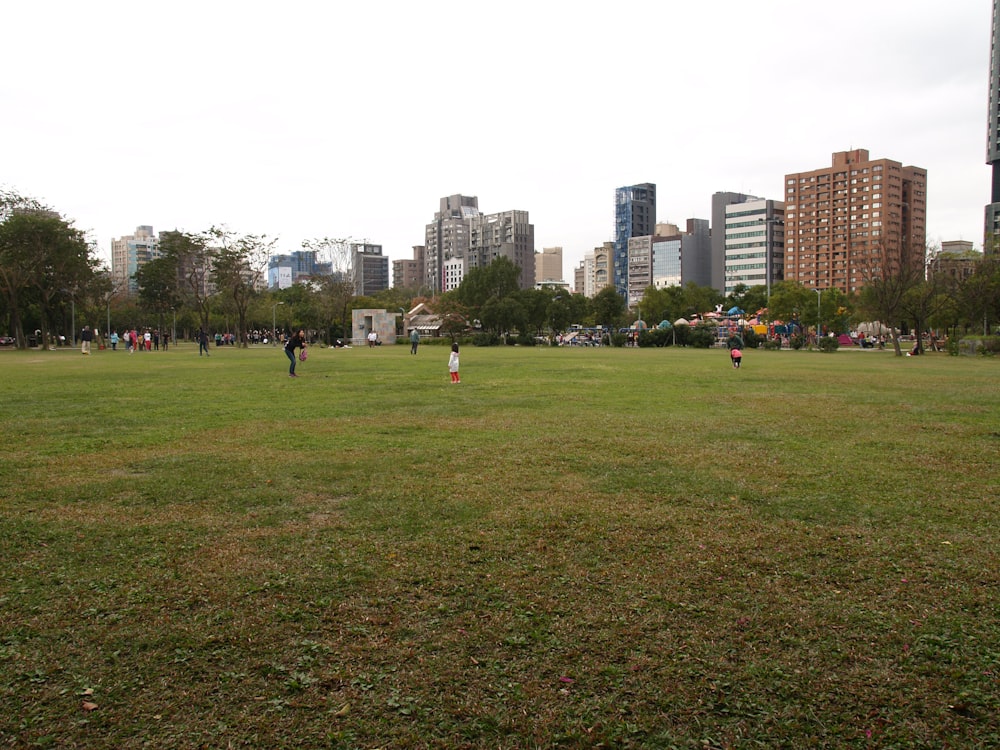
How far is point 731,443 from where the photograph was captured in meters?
10.9

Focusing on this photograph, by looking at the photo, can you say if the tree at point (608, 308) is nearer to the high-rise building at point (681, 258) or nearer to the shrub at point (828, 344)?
the shrub at point (828, 344)

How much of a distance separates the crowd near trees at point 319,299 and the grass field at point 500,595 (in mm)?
48351

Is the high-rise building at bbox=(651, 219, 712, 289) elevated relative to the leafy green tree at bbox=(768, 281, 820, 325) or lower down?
elevated

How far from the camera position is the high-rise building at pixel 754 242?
150 meters

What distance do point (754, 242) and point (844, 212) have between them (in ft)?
61.2

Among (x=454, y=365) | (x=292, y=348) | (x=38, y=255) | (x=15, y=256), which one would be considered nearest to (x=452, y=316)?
(x=38, y=255)

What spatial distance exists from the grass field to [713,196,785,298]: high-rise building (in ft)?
486

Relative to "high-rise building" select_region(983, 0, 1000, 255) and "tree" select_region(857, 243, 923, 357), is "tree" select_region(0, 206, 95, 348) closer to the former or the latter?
"tree" select_region(857, 243, 923, 357)

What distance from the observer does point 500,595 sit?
187 inches

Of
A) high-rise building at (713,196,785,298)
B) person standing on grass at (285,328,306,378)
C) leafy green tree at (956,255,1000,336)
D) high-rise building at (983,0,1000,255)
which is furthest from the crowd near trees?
high-rise building at (983,0,1000,255)

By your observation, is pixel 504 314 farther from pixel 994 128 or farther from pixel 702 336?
pixel 994 128

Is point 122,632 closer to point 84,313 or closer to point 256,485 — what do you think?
point 256,485

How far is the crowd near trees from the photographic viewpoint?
2183 inches

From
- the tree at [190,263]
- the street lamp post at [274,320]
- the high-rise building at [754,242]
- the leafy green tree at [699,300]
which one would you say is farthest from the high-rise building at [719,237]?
the tree at [190,263]
